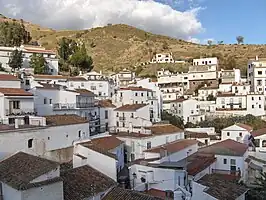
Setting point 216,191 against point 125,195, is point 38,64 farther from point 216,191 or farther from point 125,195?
point 216,191

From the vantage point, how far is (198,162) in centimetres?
2598

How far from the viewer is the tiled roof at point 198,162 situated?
77.1 feet

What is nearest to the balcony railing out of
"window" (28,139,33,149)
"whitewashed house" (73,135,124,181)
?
"window" (28,139,33,149)

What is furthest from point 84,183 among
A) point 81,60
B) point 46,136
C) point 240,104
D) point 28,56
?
point 240,104

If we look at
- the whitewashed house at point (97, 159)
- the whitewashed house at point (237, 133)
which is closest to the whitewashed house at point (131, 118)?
the whitewashed house at point (237, 133)

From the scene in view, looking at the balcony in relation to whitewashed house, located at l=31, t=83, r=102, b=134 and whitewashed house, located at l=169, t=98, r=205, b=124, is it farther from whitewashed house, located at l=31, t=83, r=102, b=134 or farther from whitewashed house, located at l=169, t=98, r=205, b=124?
whitewashed house, located at l=169, t=98, r=205, b=124

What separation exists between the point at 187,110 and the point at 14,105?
102 ft

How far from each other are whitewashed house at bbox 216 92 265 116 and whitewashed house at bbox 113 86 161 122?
1319 centimetres

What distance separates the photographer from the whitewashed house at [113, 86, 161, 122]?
3953cm

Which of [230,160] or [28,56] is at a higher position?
[28,56]

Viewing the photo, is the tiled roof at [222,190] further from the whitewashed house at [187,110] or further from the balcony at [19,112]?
the whitewashed house at [187,110]

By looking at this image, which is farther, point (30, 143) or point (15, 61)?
point (15, 61)

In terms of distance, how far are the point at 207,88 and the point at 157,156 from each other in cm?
3455

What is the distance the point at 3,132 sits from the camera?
62.8 feet
